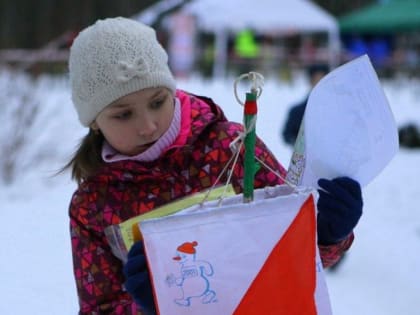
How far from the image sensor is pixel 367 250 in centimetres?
515

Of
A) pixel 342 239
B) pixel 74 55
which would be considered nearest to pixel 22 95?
pixel 74 55

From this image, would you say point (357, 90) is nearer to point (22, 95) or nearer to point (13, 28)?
point (22, 95)

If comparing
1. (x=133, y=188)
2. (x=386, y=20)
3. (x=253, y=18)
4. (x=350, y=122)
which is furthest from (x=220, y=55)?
(x=350, y=122)

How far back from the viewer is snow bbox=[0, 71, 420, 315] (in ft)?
13.2

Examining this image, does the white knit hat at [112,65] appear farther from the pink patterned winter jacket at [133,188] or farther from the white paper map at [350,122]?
the white paper map at [350,122]

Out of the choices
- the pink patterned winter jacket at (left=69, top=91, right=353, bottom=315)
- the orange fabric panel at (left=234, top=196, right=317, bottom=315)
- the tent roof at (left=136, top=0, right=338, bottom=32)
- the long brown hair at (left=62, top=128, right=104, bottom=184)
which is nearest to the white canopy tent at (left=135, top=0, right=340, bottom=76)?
the tent roof at (left=136, top=0, right=338, bottom=32)

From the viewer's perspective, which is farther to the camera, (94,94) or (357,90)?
(94,94)

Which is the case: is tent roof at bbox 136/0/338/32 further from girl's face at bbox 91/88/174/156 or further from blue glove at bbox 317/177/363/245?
blue glove at bbox 317/177/363/245

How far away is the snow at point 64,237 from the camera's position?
4.01 m

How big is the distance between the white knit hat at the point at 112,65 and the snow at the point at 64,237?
49 centimetres

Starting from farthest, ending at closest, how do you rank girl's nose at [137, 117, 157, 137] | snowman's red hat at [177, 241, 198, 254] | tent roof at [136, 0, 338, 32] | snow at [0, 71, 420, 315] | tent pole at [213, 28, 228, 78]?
tent pole at [213, 28, 228, 78] < tent roof at [136, 0, 338, 32] < snow at [0, 71, 420, 315] < girl's nose at [137, 117, 157, 137] < snowman's red hat at [177, 241, 198, 254]

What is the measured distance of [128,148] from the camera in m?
1.67

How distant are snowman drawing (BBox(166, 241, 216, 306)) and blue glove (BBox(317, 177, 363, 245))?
0.27 metres

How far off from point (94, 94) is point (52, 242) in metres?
3.45
